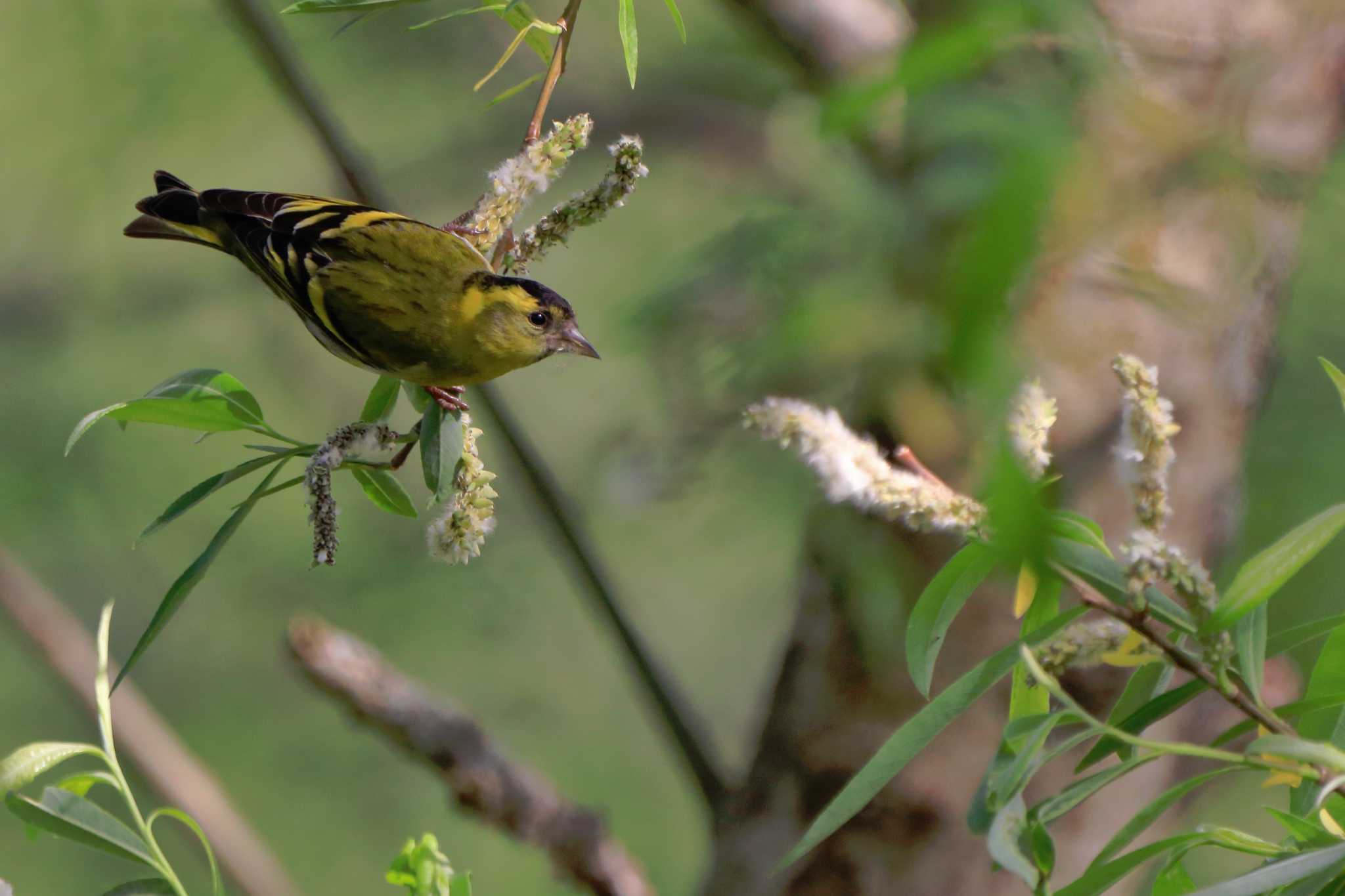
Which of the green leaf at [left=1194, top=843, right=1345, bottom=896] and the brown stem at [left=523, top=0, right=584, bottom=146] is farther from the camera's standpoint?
the brown stem at [left=523, top=0, right=584, bottom=146]

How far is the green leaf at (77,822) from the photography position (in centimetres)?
49

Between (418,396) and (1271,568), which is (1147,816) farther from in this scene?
(418,396)

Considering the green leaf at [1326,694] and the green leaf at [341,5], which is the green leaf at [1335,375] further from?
the green leaf at [341,5]

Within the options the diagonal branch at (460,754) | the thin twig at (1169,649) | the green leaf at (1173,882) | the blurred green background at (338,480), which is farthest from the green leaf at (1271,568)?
the blurred green background at (338,480)

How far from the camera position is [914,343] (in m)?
0.33

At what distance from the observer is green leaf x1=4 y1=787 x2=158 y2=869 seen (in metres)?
0.49

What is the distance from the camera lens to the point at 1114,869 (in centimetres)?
46

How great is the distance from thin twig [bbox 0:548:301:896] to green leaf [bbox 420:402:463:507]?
1.19 meters

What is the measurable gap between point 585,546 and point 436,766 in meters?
0.32

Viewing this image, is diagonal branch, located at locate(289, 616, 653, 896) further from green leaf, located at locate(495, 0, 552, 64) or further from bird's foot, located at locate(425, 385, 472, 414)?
green leaf, located at locate(495, 0, 552, 64)

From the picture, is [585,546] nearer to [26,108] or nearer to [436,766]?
[436,766]

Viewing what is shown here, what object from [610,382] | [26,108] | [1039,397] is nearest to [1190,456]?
[1039,397]

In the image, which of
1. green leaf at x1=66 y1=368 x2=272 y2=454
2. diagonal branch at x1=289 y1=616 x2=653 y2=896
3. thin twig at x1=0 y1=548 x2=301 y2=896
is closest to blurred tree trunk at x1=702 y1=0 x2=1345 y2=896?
diagonal branch at x1=289 y1=616 x2=653 y2=896

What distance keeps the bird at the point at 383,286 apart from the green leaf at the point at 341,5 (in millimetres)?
290
